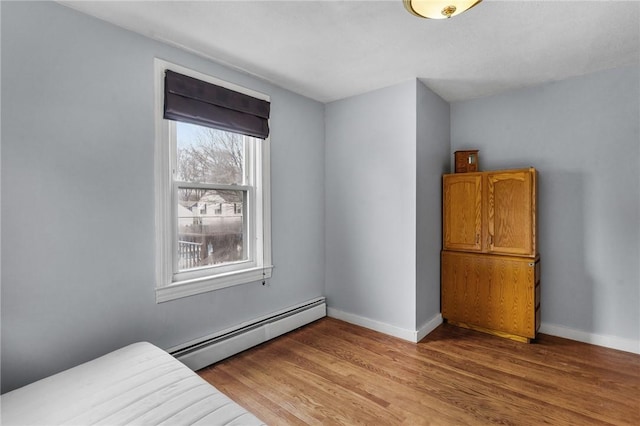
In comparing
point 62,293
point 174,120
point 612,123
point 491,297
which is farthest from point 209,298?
point 612,123

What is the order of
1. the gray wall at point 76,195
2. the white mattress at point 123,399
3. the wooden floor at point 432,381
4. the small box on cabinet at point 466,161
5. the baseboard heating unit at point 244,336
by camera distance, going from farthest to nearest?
the small box on cabinet at point 466,161 → the baseboard heating unit at point 244,336 → the wooden floor at point 432,381 → the gray wall at point 76,195 → the white mattress at point 123,399

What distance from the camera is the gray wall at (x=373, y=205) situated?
10.4ft

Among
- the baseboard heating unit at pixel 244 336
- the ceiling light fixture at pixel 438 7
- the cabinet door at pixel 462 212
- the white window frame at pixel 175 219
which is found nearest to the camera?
the ceiling light fixture at pixel 438 7

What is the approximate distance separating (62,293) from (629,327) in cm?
458

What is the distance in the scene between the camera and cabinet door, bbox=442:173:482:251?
3.31 m

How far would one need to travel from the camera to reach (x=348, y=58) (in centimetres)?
268

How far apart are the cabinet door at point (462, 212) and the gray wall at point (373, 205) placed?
0.66m

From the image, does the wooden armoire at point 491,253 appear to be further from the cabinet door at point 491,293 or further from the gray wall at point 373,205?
the gray wall at point 373,205

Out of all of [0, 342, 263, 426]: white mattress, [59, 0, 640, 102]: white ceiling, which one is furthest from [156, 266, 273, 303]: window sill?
[59, 0, 640, 102]: white ceiling

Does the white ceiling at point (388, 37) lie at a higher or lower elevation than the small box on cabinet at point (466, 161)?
higher

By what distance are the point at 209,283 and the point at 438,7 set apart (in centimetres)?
254

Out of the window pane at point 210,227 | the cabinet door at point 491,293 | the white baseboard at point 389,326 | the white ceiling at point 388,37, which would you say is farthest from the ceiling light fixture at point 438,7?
the white baseboard at point 389,326

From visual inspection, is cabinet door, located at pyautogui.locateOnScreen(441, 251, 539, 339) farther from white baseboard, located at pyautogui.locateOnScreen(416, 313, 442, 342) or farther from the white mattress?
A: the white mattress

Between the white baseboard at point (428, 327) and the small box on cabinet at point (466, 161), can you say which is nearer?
the white baseboard at point (428, 327)
